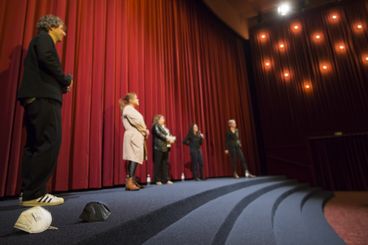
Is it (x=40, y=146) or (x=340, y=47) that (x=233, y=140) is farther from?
(x=340, y=47)

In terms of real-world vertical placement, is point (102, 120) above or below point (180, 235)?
above

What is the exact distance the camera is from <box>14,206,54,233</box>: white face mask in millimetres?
1009

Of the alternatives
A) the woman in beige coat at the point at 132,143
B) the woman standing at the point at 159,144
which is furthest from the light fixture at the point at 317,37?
the woman in beige coat at the point at 132,143

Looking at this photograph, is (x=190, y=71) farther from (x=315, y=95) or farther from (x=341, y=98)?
(x=341, y=98)

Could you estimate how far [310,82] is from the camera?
8.38m

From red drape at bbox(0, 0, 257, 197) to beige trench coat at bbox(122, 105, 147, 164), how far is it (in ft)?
2.55

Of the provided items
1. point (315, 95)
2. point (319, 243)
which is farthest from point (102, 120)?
point (315, 95)

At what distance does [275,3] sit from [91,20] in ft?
29.8

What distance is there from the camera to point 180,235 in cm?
132

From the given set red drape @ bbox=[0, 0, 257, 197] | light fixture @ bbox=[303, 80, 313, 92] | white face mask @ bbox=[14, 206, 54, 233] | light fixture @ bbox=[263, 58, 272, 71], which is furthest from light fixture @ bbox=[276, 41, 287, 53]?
white face mask @ bbox=[14, 206, 54, 233]

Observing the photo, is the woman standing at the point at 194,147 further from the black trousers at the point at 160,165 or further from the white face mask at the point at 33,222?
the white face mask at the point at 33,222

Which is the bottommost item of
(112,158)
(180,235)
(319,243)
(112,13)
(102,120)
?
(319,243)

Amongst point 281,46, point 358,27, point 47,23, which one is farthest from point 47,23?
point 358,27

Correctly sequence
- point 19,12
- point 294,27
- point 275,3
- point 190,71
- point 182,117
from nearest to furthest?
point 19,12 < point 182,117 < point 190,71 < point 294,27 < point 275,3
